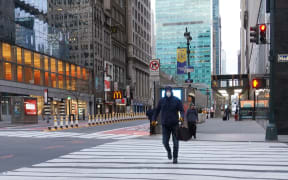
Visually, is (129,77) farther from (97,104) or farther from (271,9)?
(271,9)

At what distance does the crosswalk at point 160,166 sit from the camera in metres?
7.43

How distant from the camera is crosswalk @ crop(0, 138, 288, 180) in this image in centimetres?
743

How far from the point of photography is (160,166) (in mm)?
8523

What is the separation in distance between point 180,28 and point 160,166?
17887 centimetres

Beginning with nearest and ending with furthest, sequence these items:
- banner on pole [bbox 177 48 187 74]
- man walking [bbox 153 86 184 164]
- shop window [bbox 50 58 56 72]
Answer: man walking [bbox 153 86 184 164] → banner on pole [bbox 177 48 187 74] → shop window [bbox 50 58 56 72]

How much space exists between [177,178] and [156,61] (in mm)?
12134

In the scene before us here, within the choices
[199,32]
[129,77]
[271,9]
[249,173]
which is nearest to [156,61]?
[271,9]

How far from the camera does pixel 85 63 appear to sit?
236ft

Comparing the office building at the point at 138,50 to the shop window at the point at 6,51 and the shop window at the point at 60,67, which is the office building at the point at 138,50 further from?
the shop window at the point at 6,51

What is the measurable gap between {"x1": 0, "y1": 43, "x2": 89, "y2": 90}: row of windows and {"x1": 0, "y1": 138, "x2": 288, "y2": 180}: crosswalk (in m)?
39.4

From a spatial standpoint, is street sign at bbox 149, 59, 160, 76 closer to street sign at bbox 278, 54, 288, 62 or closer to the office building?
street sign at bbox 278, 54, 288, 62

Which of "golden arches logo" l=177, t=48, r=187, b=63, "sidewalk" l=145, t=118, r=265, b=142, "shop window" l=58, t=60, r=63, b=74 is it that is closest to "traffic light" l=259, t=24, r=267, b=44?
"sidewalk" l=145, t=118, r=265, b=142

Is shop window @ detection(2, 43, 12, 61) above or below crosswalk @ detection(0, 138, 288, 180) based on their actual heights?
above

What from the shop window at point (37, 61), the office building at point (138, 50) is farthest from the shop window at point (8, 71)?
the office building at point (138, 50)
